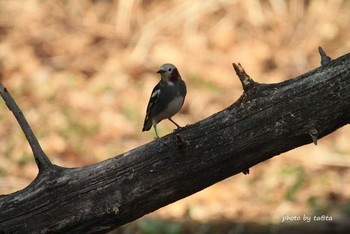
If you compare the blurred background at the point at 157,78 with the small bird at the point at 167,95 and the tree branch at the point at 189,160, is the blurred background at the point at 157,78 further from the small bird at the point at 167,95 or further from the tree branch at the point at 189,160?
the tree branch at the point at 189,160

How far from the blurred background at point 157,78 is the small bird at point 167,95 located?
5.31ft

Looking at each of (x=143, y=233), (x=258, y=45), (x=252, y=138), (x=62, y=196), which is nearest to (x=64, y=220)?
(x=62, y=196)

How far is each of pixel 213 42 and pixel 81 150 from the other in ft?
12.0

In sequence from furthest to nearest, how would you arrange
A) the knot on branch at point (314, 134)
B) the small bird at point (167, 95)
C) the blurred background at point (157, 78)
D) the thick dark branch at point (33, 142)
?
the blurred background at point (157, 78) < the small bird at point (167, 95) < the thick dark branch at point (33, 142) < the knot on branch at point (314, 134)

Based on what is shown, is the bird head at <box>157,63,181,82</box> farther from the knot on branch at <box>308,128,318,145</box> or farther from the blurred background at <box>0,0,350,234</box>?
the blurred background at <box>0,0,350,234</box>

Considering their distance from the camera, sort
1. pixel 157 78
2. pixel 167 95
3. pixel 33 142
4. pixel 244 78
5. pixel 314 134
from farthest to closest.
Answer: pixel 157 78
pixel 167 95
pixel 33 142
pixel 244 78
pixel 314 134

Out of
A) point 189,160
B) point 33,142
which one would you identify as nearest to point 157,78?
point 33,142

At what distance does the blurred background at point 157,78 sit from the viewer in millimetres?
6223

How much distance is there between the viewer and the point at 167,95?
4152 millimetres

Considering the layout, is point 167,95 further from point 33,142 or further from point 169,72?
point 33,142

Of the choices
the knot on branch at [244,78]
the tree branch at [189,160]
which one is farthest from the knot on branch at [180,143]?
the knot on branch at [244,78]

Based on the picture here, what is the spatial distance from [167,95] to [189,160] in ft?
3.30

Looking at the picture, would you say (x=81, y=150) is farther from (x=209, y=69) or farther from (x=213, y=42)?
(x=213, y=42)

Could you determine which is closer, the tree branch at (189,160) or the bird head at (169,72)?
the tree branch at (189,160)
